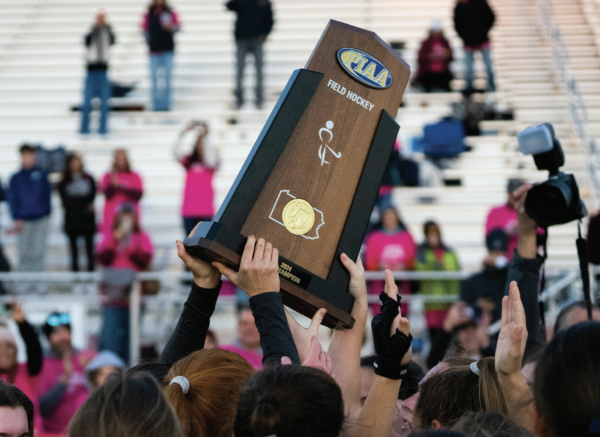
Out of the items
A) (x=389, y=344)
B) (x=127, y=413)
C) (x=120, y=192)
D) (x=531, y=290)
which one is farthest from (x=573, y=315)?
(x=120, y=192)

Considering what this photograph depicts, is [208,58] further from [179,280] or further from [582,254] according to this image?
[582,254]

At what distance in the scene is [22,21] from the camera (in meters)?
11.4

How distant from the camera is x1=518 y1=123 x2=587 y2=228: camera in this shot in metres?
2.29

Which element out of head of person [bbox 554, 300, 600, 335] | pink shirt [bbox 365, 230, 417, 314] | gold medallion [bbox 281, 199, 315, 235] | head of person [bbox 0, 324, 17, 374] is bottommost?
pink shirt [bbox 365, 230, 417, 314]

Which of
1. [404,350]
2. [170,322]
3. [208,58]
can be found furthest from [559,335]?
[208,58]

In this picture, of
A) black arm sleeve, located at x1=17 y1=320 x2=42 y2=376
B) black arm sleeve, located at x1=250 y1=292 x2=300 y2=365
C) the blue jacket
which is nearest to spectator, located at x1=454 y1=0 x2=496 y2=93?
the blue jacket

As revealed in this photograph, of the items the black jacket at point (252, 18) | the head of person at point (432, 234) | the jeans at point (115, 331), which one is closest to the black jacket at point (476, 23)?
the black jacket at point (252, 18)

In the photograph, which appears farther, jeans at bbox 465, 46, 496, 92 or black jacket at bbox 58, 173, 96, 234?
jeans at bbox 465, 46, 496, 92

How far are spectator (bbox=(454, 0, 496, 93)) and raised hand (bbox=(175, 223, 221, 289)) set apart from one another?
6680mm

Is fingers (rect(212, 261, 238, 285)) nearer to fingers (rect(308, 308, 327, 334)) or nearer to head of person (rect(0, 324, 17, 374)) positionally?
fingers (rect(308, 308, 327, 334))

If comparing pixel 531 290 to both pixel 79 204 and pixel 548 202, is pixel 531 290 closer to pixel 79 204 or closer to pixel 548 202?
pixel 548 202

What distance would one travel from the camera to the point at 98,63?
8.22m

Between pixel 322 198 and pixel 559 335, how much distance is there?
774mm

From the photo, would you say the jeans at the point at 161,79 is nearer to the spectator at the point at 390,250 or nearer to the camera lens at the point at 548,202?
the spectator at the point at 390,250
